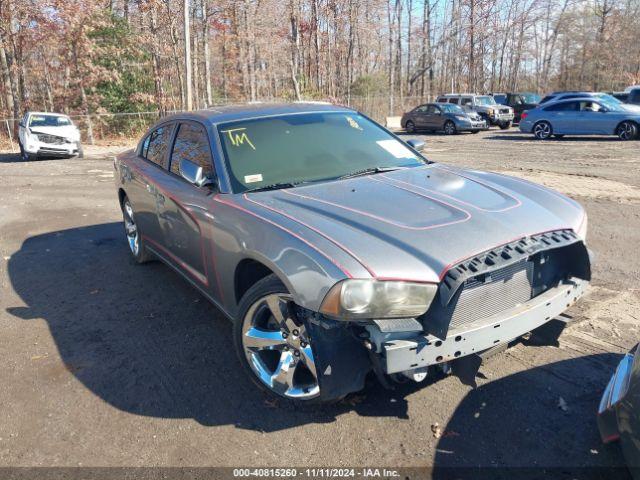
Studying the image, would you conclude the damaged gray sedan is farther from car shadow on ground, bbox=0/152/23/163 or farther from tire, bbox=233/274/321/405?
car shadow on ground, bbox=0/152/23/163

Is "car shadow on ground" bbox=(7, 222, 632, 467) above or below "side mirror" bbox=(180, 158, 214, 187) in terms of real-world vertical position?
below

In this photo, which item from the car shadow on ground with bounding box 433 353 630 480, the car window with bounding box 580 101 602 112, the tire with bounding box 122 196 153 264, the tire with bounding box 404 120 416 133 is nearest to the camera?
the car shadow on ground with bounding box 433 353 630 480

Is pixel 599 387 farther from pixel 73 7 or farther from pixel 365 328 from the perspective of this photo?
pixel 73 7

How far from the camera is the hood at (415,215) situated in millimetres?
2598

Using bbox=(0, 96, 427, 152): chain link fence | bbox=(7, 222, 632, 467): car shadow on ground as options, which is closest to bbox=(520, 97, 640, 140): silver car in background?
bbox=(0, 96, 427, 152): chain link fence

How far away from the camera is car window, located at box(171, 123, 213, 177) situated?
3.91 metres

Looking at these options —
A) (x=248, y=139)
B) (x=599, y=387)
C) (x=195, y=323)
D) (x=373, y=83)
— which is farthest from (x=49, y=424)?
(x=373, y=83)

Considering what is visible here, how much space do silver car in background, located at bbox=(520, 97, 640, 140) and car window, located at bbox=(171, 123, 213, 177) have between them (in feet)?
59.4

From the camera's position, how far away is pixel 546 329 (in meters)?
2.98

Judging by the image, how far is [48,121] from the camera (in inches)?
712

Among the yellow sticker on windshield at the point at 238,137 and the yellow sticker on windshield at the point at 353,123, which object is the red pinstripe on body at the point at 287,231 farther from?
the yellow sticker on windshield at the point at 353,123

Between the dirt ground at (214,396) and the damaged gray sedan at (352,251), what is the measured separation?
0.33 metres

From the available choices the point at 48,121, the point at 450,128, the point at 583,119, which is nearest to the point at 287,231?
the point at 48,121

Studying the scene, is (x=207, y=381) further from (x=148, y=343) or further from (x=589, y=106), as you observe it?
(x=589, y=106)
